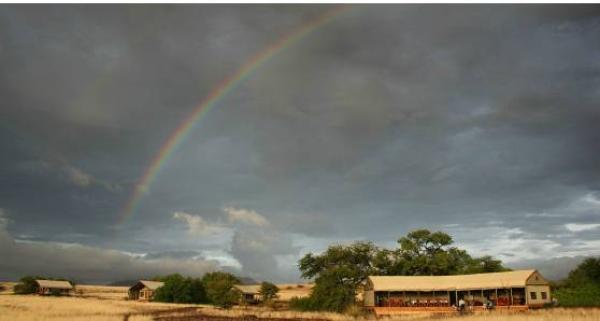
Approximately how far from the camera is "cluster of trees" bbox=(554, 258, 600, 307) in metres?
48.6

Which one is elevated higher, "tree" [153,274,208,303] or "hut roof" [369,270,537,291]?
"hut roof" [369,270,537,291]

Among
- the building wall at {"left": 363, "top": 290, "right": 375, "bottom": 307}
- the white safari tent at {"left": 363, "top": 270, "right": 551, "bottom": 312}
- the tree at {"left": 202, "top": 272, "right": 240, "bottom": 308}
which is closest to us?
the white safari tent at {"left": 363, "top": 270, "right": 551, "bottom": 312}

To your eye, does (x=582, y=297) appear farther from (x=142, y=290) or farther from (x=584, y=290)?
(x=142, y=290)

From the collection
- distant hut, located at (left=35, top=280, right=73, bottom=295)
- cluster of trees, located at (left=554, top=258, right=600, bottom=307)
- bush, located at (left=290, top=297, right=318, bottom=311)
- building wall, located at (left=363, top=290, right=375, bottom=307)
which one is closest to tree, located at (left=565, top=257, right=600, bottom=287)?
cluster of trees, located at (left=554, top=258, right=600, bottom=307)

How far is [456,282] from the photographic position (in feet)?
200

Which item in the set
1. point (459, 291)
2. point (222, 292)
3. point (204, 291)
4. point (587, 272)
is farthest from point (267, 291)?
point (587, 272)

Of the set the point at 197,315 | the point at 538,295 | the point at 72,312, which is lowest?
the point at 197,315

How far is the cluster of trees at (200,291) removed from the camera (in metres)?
77.2

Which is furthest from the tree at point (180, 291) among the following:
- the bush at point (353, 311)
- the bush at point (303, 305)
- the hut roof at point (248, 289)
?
the bush at point (353, 311)

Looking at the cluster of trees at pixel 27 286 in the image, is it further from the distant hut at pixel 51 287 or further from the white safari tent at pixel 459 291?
the white safari tent at pixel 459 291

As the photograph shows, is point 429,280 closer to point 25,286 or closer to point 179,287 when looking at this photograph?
point 179,287

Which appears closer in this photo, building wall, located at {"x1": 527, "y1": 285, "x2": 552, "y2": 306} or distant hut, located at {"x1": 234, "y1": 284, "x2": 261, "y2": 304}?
building wall, located at {"x1": 527, "y1": 285, "x2": 552, "y2": 306}

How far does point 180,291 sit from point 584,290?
56573mm

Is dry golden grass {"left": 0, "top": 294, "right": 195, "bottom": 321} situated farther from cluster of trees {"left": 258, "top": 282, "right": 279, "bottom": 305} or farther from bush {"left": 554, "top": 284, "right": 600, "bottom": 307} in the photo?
bush {"left": 554, "top": 284, "right": 600, "bottom": 307}
